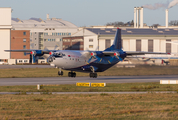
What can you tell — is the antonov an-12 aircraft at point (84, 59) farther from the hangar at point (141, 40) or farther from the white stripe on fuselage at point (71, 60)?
the hangar at point (141, 40)

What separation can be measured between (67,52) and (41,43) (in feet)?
461

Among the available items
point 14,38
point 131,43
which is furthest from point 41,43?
point 131,43

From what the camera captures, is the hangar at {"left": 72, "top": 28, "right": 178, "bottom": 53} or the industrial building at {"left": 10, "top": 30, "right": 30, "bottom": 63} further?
the industrial building at {"left": 10, "top": 30, "right": 30, "bottom": 63}

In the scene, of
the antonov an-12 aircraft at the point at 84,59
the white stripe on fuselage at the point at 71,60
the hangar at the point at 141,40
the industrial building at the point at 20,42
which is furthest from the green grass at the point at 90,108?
the industrial building at the point at 20,42

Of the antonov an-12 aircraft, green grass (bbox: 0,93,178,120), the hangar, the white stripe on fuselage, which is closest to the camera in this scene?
green grass (bbox: 0,93,178,120)

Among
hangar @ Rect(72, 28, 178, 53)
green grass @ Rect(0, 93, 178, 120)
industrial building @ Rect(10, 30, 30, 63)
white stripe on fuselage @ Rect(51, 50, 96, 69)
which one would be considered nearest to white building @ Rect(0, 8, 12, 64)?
industrial building @ Rect(10, 30, 30, 63)

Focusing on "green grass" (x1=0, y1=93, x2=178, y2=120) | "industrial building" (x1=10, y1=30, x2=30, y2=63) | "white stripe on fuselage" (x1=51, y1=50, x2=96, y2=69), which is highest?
"industrial building" (x1=10, y1=30, x2=30, y2=63)

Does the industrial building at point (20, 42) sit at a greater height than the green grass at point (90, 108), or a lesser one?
greater

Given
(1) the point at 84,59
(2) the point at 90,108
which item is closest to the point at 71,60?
(1) the point at 84,59

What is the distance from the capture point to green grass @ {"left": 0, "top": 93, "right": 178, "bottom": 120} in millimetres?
18344

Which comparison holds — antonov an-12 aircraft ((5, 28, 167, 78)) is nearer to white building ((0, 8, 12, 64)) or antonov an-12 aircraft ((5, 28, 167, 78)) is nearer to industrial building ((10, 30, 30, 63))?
industrial building ((10, 30, 30, 63))

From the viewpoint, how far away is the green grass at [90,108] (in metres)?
18.3

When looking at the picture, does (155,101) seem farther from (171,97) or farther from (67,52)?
(67,52)

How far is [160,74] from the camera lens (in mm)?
66000
